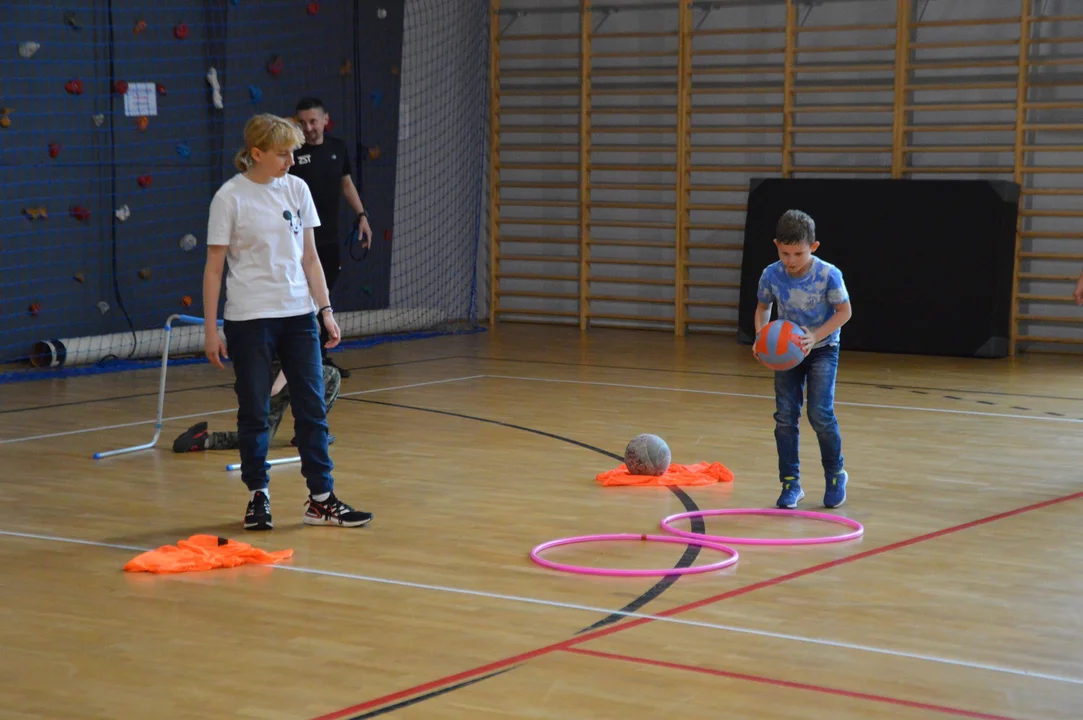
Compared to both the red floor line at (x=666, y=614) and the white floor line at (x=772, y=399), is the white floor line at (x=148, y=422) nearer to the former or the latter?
the white floor line at (x=772, y=399)

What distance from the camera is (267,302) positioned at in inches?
193

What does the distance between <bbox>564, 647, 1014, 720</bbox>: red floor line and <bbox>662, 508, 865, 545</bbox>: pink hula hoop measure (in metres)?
1.32

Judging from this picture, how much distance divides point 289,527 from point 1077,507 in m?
3.01

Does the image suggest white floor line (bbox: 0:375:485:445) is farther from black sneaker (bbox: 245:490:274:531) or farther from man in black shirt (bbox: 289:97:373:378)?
black sneaker (bbox: 245:490:274:531)

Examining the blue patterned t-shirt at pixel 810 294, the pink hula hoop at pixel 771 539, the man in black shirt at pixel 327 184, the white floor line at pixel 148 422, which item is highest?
the man in black shirt at pixel 327 184

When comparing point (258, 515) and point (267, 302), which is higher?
point (267, 302)

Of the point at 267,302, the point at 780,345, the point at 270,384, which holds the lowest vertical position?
the point at 270,384

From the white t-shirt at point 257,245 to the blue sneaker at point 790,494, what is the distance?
6.45 feet

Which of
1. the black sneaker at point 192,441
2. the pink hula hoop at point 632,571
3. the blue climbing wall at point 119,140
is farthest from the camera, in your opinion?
the blue climbing wall at point 119,140

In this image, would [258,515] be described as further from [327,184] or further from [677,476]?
[327,184]

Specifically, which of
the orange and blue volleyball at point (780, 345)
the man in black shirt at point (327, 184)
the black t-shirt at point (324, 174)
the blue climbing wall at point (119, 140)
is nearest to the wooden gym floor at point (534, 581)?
the orange and blue volleyball at point (780, 345)

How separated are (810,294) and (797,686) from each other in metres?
2.29

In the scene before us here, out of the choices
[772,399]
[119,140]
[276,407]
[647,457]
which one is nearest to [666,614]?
[647,457]

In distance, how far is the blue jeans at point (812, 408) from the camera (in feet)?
17.8
